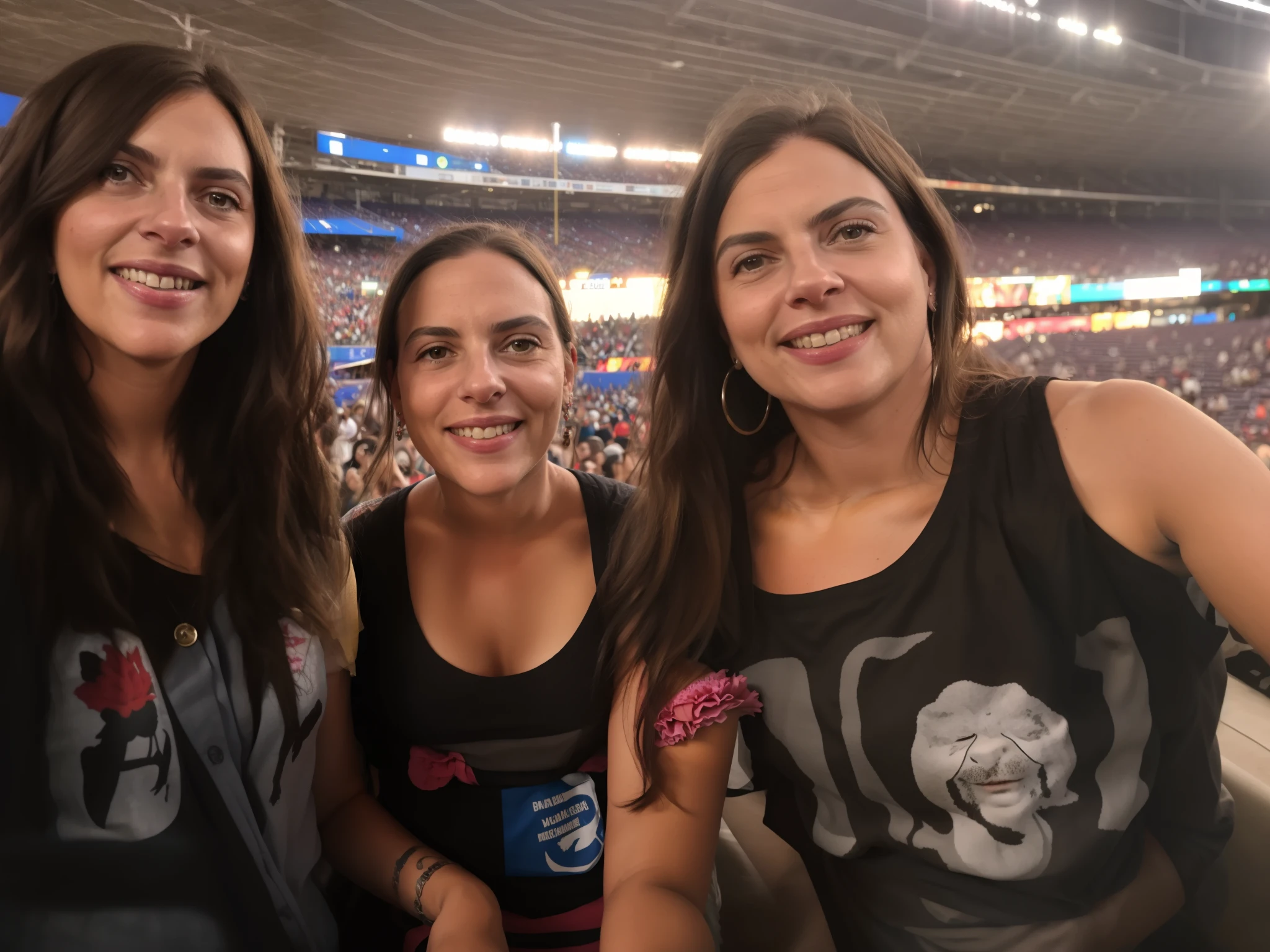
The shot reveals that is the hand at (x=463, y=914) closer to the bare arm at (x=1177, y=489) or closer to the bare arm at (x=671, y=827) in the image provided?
the bare arm at (x=671, y=827)

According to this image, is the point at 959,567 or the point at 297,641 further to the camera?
the point at 297,641

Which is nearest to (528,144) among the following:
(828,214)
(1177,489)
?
(828,214)

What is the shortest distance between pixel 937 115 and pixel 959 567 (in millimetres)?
3058

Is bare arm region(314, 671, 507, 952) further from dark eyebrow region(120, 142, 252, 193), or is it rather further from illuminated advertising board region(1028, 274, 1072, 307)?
illuminated advertising board region(1028, 274, 1072, 307)

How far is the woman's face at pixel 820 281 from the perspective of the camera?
2.60ft

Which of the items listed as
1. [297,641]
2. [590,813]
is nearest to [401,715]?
[297,641]

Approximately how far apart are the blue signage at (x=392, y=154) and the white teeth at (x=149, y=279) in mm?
2934

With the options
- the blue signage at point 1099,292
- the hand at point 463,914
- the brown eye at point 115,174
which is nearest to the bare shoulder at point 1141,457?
the hand at point 463,914

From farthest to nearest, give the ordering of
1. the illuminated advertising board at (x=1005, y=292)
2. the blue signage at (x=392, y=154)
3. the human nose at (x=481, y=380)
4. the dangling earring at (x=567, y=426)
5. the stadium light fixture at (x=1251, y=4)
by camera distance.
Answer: the illuminated advertising board at (x=1005, y=292)
the blue signage at (x=392, y=154)
the stadium light fixture at (x=1251, y=4)
the dangling earring at (x=567, y=426)
the human nose at (x=481, y=380)

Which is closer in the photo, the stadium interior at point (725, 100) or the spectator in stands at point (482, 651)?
the spectator in stands at point (482, 651)

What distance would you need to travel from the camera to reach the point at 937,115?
3.08 metres

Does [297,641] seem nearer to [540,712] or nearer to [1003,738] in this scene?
[540,712]

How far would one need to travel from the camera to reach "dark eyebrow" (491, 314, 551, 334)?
100 centimetres

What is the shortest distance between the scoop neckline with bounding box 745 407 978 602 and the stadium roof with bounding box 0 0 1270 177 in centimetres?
198
